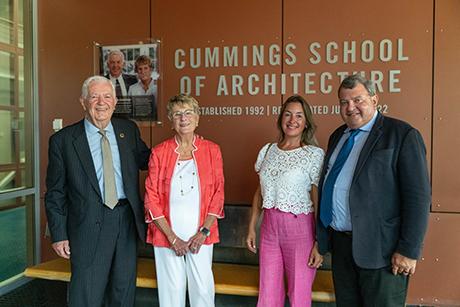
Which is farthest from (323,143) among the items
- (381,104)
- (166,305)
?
(166,305)

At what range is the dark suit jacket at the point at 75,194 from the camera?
2162 mm

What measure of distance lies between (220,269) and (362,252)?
4.24 ft

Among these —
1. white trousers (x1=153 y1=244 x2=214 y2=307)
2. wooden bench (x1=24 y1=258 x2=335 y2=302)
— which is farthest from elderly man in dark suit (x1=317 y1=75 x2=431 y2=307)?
white trousers (x1=153 y1=244 x2=214 y2=307)

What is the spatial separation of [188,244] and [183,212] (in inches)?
7.3

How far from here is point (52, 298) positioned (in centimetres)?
318

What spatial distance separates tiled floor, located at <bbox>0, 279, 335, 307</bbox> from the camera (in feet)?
9.04

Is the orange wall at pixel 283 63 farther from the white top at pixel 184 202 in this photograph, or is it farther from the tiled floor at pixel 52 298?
the white top at pixel 184 202

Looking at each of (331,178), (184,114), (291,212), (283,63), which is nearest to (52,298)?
(184,114)

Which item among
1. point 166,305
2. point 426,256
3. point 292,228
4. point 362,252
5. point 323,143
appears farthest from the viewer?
point 323,143

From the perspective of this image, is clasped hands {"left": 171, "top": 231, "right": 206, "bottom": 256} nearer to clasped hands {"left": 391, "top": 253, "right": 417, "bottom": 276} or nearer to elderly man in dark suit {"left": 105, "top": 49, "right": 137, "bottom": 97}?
clasped hands {"left": 391, "top": 253, "right": 417, "bottom": 276}

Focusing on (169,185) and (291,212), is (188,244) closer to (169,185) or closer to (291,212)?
(169,185)

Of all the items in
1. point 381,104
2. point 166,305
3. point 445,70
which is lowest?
point 166,305

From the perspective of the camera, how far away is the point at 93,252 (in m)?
2.17

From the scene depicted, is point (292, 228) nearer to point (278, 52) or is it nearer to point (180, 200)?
point (180, 200)
